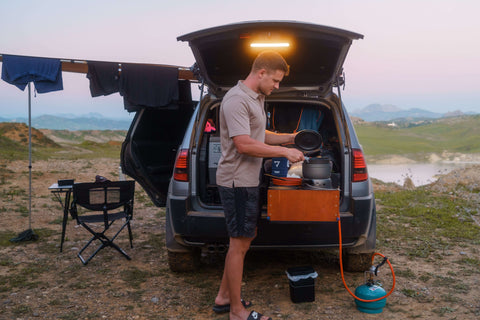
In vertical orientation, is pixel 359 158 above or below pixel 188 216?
above

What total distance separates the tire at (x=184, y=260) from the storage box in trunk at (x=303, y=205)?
127 cm

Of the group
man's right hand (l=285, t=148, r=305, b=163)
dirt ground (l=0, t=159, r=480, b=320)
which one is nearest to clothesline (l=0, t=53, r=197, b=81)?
dirt ground (l=0, t=159, r=480, b=320)

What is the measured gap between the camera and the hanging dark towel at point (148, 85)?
247 inches

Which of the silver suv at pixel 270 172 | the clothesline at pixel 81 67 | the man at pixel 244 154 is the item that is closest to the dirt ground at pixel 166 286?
the silver suv at pixel 270 172

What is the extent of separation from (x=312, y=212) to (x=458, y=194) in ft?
24.4

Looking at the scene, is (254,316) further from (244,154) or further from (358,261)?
(358,261)

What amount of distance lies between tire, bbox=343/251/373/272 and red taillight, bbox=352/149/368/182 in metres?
0.75

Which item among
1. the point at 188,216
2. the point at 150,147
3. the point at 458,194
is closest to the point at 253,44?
the point at 188,216

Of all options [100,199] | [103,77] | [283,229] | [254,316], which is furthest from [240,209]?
[103,77]

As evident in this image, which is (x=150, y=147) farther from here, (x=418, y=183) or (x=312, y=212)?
(x=418, y=183)

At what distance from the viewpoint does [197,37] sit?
3.68m

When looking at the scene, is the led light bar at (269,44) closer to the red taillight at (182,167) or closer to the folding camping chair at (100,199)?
the red taillight at (182,167)

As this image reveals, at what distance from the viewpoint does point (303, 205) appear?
10.3 feet

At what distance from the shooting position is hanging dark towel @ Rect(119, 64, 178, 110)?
6.27 metres
